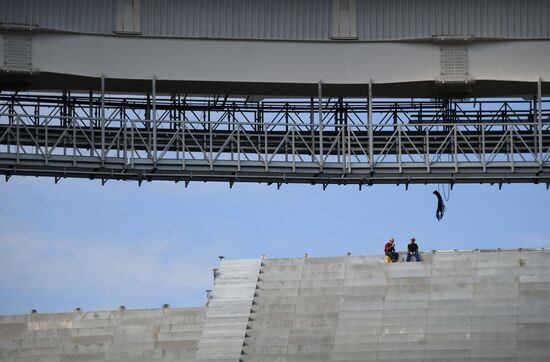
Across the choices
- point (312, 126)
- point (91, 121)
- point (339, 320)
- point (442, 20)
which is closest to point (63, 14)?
point (91, 121)

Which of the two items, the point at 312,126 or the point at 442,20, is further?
the point at 442,20

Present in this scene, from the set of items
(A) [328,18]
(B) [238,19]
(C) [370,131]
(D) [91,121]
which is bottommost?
(D) [91,121]

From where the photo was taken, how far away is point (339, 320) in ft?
175

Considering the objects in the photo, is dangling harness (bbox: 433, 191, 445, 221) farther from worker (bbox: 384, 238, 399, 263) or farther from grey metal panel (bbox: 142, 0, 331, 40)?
grey metal panel (bbox: 142, 0, 331, 40)

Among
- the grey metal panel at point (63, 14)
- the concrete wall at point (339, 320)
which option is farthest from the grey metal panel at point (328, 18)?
the concrete wall at point (339, 320)

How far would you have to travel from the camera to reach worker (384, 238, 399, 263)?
55875mm

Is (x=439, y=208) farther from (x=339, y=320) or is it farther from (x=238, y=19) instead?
(x=238, y=19)

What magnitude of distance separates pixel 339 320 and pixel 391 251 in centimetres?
395

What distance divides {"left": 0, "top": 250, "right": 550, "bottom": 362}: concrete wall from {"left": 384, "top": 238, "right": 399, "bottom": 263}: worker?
0.37 metres

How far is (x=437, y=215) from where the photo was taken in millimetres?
56094

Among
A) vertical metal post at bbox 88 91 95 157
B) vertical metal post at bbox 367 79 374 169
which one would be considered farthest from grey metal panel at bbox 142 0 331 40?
vertical metal post at bbox 88 91 95 157

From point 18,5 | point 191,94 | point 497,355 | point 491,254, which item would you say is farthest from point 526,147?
point 18,5

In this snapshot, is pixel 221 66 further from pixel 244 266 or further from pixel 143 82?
pixel 244 266

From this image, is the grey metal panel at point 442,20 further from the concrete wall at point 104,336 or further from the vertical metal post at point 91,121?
the concrete wall at point 104,336
